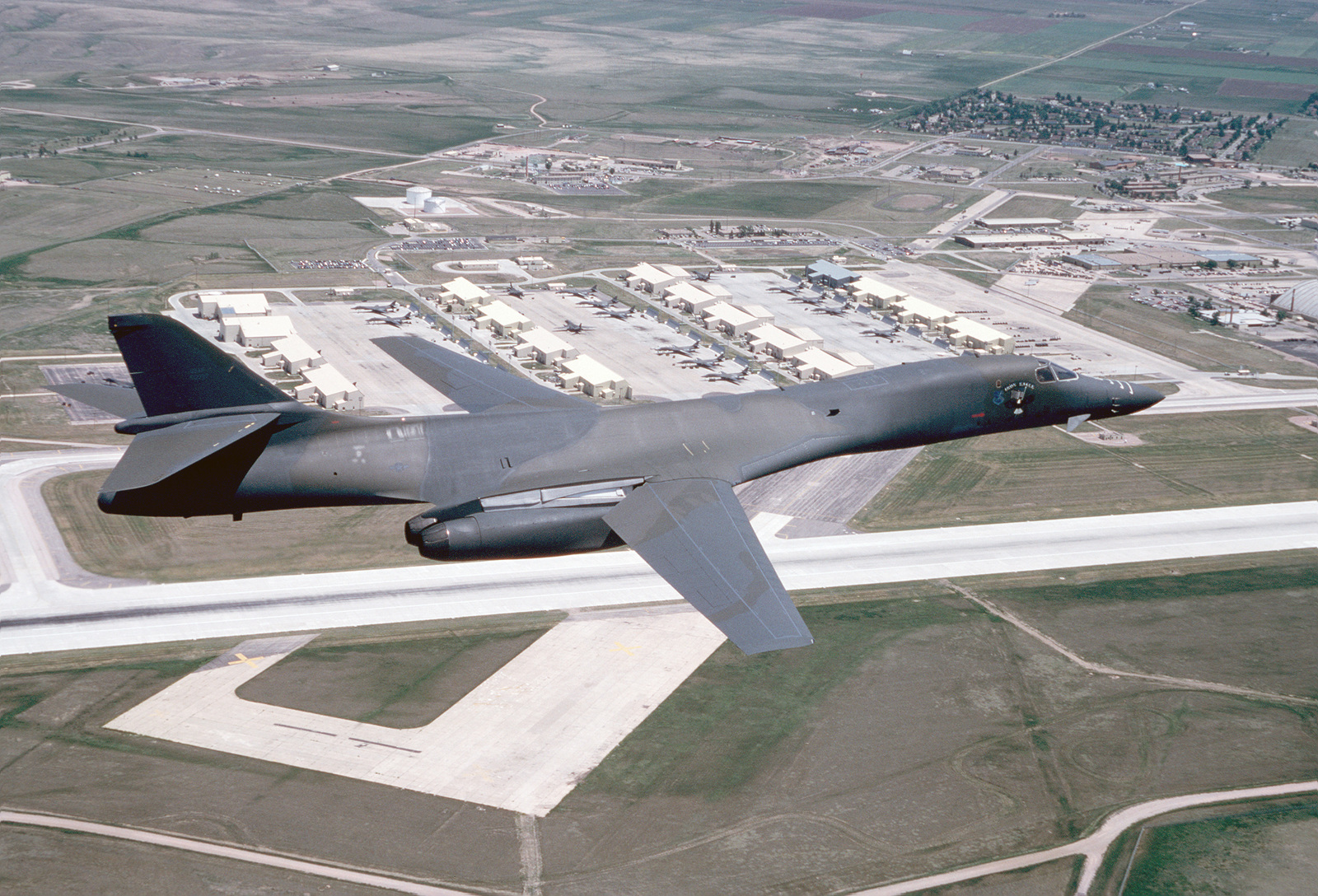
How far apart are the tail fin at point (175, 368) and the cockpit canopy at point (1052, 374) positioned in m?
35.1

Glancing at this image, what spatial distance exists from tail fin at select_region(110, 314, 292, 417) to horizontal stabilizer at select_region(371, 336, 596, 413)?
435 inches

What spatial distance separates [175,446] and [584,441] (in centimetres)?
1545

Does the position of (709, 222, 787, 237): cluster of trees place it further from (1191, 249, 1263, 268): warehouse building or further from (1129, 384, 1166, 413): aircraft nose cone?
(1129, 384, 1166, 413): aircraft nose cone

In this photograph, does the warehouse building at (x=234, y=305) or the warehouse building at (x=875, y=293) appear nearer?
the warehouse building at (x=234, y=305)

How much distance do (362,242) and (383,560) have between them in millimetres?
105929

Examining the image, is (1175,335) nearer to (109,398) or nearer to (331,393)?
(331,393)

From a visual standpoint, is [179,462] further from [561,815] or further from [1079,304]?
[1079,304]

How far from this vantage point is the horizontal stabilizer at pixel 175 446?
39.2 meters

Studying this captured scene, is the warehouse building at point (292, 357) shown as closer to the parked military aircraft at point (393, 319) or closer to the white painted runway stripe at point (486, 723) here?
the parked military aircraft at point (393, 319)

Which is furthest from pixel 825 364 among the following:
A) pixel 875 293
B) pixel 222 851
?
pixel 222 851

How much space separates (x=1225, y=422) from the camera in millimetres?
107812

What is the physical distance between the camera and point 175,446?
1596 inches

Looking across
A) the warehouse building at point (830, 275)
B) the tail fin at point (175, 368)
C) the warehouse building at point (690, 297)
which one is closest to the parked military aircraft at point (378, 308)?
the warehouse building at point (690, 297)

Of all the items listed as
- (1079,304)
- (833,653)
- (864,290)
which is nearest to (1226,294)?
(1079,304)
